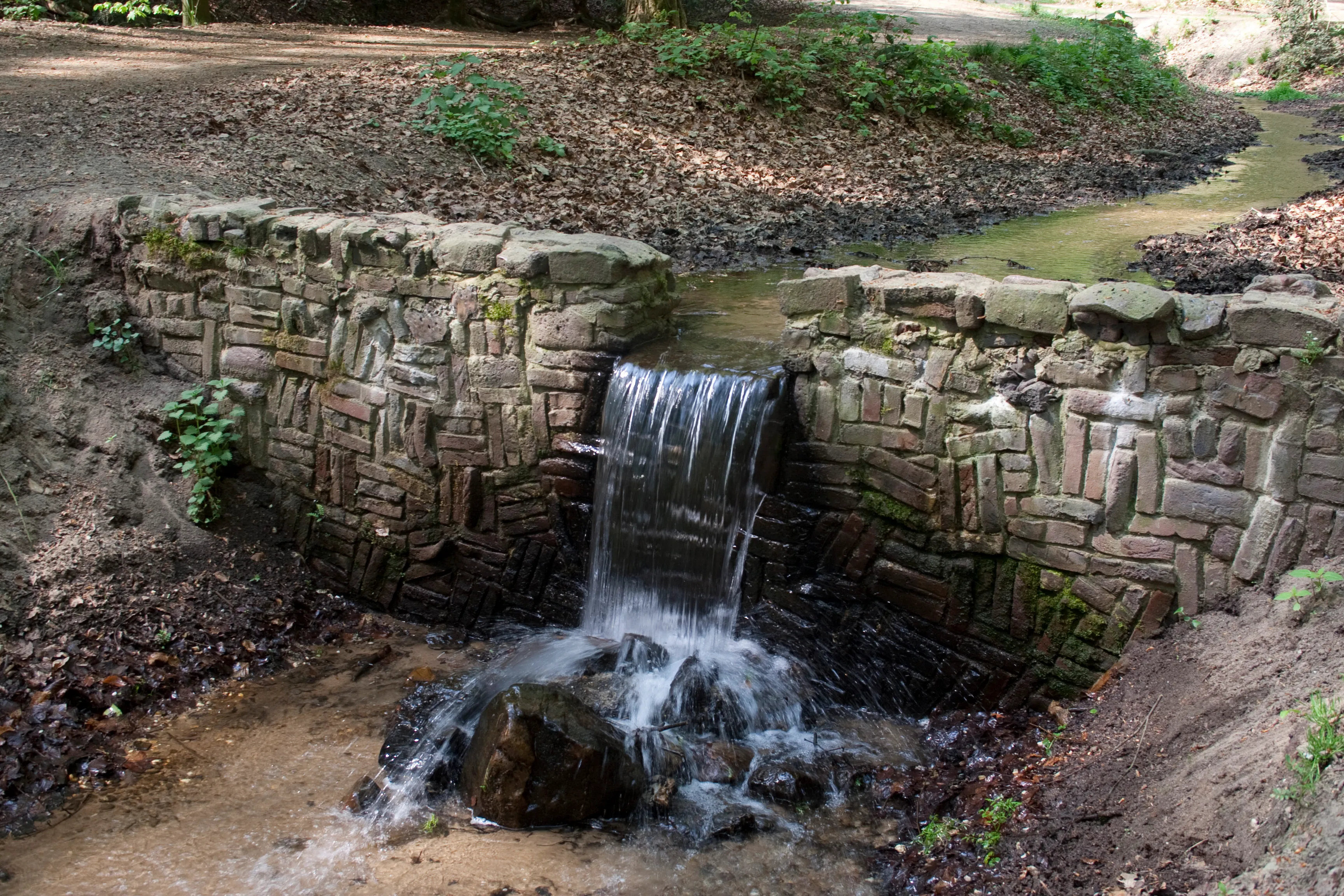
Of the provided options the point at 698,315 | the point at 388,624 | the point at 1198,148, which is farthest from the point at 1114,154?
the point at 388,624

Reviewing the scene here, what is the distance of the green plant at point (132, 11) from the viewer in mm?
11406

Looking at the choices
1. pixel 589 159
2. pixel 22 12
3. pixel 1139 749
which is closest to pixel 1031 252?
pixel 589 159

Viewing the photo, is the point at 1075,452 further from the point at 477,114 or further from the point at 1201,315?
the point at 477,114

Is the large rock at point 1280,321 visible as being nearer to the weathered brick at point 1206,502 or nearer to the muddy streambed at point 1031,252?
the weathered brick at point 1206,502

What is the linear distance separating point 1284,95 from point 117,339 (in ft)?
69.2

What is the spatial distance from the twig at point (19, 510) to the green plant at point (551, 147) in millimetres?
4947

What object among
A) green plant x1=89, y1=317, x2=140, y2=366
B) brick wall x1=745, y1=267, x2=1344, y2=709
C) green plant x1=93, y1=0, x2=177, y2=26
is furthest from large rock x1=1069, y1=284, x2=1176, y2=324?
green plant x1=93, y1=0, x2=177, y2=26

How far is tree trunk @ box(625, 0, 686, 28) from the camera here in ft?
40.7

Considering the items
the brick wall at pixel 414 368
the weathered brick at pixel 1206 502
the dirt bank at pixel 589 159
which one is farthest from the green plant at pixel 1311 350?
the dirt bank at pixel 589 159

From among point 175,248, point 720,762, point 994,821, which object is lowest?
point 720,762

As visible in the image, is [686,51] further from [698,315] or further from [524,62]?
[698,315]

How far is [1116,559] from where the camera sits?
398cm

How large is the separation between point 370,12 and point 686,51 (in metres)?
5.54

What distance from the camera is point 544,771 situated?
379 cm
